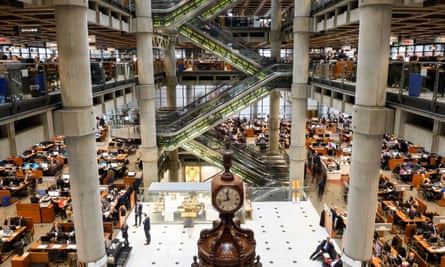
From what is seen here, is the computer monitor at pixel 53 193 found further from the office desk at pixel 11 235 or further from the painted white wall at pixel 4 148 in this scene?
the painted white wall at pixel 4 148

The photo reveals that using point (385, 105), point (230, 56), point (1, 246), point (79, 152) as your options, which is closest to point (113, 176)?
point (1, 246)

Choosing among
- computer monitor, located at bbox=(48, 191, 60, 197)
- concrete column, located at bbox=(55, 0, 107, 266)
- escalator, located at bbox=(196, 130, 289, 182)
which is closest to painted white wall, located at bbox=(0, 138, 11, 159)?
concrete column, located at bbox=(55, 0, 107, 266)

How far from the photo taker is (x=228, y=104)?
1811 cm

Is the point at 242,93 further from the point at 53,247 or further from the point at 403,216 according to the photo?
the point at 53,247

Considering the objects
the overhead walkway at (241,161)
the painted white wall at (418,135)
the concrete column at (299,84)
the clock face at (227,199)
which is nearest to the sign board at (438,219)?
the painted white wall at (418,135)

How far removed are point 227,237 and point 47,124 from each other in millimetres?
5547

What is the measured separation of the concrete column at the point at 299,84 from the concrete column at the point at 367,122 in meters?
8.44

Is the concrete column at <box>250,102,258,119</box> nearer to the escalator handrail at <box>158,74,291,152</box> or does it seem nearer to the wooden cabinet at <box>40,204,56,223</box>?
the escalator handrail at <box>158,74,291,152</box>

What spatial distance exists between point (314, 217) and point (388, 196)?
17.2 feet

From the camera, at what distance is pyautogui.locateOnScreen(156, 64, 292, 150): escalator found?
59.9ft

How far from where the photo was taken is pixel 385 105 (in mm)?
9664

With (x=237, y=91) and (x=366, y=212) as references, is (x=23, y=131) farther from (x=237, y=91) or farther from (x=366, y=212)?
(x=237, y=91)

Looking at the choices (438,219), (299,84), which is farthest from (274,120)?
(438,219)

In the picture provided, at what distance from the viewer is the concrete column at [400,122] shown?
8945 millimetres
